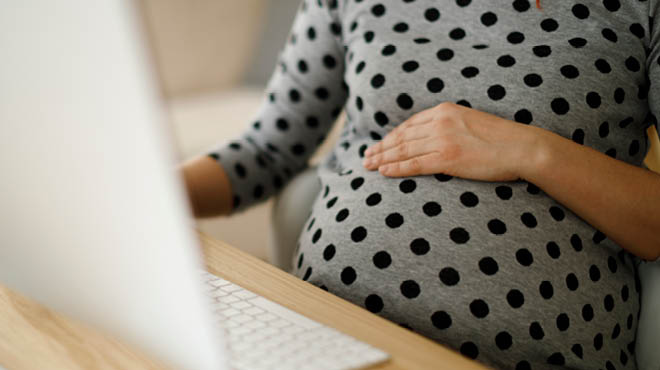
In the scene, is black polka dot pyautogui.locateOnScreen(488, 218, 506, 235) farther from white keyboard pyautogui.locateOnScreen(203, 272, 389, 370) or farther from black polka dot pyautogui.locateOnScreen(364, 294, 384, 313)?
white keyboard pyautogui.locateOnScreen(203, 272, 389, 370)

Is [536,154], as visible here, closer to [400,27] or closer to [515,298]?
[515,298]

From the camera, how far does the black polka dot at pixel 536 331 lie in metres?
0.62

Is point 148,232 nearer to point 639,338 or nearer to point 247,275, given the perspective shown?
point 247,275

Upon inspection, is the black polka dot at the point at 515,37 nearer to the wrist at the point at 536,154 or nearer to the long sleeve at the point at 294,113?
the wrist at the point at 536,154

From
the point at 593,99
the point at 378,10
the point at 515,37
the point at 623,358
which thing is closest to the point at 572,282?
the point at 623,358

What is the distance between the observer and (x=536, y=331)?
0.63 metres

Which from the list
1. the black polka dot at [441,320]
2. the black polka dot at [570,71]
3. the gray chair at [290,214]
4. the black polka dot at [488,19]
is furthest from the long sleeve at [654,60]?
the gray chair at [290,214]

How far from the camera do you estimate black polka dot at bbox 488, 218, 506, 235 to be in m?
0.66

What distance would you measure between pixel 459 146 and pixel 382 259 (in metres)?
0.18

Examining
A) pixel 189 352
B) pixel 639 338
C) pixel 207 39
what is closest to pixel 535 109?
pixel 639 338

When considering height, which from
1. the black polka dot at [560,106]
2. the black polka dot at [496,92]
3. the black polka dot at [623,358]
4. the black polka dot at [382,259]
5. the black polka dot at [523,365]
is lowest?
the black polka dot at [623,358]

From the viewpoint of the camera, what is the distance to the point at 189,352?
30 cm

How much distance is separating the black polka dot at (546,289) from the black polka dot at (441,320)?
12cm

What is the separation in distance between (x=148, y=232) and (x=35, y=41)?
0.10 meters
